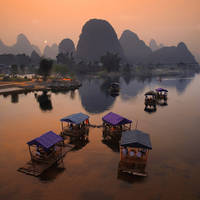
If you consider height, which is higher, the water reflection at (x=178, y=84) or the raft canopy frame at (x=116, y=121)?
the water reflection at (x=178, y=84)

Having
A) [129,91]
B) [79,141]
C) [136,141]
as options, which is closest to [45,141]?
[79,141]

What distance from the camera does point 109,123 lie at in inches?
842

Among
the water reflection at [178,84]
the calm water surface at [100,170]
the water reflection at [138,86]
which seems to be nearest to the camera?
the calm water surface at [100,170]

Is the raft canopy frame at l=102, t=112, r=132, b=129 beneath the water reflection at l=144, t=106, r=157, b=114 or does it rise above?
above

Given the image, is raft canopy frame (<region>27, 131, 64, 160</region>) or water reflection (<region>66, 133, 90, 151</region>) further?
water reflection (<region>66, 133, 90, 151</region>)

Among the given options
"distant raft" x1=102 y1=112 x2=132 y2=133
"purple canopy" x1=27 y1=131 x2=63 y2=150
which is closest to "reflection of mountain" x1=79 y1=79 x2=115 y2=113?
"distant raft" x1=102 y1=112 x2=132 y2=133

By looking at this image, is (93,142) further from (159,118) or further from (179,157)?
(159,118)

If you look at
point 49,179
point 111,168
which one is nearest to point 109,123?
point 111,168

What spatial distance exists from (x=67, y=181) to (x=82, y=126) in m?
10.1

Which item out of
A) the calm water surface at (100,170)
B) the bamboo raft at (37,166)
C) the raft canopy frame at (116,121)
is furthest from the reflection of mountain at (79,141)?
the raft canopy frame at (116,121)

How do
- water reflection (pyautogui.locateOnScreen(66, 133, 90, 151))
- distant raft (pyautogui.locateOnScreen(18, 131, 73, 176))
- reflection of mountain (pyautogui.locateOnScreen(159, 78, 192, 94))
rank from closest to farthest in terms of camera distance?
distant raft (pyautogui.locateOnScreen(18, 131, 73, 176))
water reflection (pyautogui.locateOnScreen(66, 133, 90, 151))
reflection of mountain (pyautogui.locateOnScreen(159, 78, 192, 94))

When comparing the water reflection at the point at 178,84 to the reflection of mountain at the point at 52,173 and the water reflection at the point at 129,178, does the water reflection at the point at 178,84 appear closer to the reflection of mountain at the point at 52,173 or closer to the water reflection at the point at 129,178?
the water reflection at the point at 129,178

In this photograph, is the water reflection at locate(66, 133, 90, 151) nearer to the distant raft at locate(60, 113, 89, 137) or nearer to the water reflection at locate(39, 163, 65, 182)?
the distant raft at locate(60, 113, 89, 137)

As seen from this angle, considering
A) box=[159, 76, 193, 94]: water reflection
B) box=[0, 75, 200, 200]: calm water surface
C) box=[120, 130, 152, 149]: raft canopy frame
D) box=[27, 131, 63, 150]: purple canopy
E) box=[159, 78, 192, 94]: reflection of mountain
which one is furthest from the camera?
box=[159, 76, 193, 94]: water reflection
